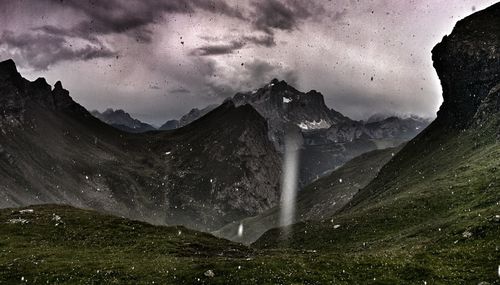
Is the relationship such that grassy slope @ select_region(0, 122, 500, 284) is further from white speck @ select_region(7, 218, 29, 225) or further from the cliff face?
the cliff face

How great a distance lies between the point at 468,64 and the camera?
158 meters

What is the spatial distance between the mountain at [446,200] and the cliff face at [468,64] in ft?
1.42

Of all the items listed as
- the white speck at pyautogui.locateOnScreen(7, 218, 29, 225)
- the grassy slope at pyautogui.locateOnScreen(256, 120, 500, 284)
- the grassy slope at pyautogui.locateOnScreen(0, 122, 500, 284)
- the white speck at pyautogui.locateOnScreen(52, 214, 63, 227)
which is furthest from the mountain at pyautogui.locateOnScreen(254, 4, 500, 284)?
the white speck at pyautogui.locateOnScreen(7, 218, 29, 225)

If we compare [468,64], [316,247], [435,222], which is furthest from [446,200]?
[468,64]

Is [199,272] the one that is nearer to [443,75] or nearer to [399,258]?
[399,258]

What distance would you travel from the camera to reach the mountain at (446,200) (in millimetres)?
33500

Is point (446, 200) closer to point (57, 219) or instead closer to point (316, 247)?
point (316, 247)

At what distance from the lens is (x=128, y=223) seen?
239ft

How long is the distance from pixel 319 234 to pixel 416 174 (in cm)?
4554

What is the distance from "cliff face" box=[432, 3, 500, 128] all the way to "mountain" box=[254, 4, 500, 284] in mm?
432

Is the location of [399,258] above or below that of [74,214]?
below

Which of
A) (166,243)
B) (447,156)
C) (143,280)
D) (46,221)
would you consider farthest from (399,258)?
(447,156)

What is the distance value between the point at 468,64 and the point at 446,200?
106831 millimetres

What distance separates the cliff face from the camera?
14331 cm
